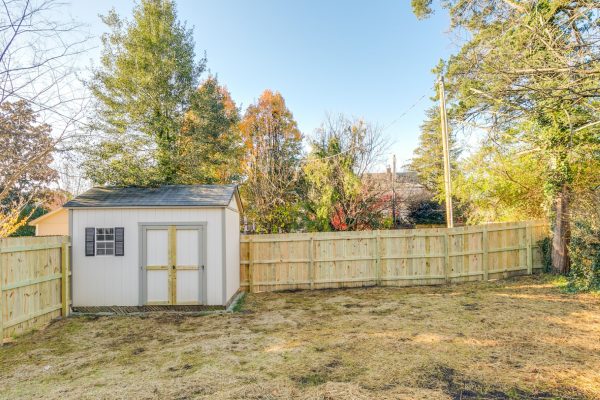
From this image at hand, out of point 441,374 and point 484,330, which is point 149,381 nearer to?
point 441,374

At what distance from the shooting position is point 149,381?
3541mm

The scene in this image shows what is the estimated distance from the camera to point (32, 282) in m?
5.62

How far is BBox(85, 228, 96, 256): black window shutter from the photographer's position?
671 cm

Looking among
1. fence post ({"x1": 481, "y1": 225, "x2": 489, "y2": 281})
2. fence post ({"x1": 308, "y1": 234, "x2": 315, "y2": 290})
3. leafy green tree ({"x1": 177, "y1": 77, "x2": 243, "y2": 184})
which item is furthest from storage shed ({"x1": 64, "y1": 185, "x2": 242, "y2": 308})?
fence post ({"x1": 481, "y1": 225, "x2": 489, "y2": 281})

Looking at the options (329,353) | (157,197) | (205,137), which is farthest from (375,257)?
(205,137)

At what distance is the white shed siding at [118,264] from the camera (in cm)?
670

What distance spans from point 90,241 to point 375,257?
22.9 feet

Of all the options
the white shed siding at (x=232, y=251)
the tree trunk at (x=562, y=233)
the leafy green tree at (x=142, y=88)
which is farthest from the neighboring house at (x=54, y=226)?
the tree trunk at (x=562, y=233)

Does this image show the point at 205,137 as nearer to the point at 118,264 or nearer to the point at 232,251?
the point at 232,251

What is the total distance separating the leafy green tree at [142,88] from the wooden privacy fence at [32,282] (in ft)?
19.0

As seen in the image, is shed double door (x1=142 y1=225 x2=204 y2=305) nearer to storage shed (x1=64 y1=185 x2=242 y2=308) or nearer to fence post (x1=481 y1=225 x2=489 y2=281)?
storage shed (x1=64 y1=185 x2=242 y2=308)

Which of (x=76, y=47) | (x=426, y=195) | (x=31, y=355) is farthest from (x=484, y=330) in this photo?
(x=426, y=195)

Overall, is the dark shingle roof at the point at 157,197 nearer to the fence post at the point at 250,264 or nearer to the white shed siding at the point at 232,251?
the white shed siding at the point at 232,251

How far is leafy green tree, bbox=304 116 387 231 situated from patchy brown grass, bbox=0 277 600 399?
5.87 meters
